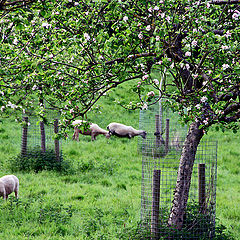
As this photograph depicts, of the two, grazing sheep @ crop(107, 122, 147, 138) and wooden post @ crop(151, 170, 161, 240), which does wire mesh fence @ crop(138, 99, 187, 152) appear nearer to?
grazing sheep @ crop(107, 122, 147, 138)

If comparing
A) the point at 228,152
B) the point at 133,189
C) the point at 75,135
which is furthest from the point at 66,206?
the point at 228,152

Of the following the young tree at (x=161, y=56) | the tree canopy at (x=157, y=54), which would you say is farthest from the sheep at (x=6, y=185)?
the tree canopy at (x=157, y=54)

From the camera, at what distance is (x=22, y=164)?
12.4 metres

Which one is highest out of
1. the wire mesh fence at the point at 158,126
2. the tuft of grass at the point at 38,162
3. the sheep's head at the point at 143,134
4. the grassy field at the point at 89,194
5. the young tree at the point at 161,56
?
the young tree at the point at 161,56

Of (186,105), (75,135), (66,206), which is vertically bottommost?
(66,206)

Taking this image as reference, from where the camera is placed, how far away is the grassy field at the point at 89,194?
785cm

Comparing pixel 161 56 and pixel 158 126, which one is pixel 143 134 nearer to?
pixel 158 126

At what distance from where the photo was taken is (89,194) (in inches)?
408

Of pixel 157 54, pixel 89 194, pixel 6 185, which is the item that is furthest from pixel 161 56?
pixel 89 194

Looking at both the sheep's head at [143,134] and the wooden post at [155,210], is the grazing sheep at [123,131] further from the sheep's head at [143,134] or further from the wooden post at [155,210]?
the wooden post at [155,210]

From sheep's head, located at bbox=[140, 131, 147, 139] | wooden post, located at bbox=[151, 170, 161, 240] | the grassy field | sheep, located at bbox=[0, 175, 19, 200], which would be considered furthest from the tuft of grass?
wooden post, located at bbox=[151, 170, 161, 240]

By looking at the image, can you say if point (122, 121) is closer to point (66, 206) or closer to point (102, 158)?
point (102, 158)

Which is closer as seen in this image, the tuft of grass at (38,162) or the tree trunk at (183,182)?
the tree trunk at (183,182)

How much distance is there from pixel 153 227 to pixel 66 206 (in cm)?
326
